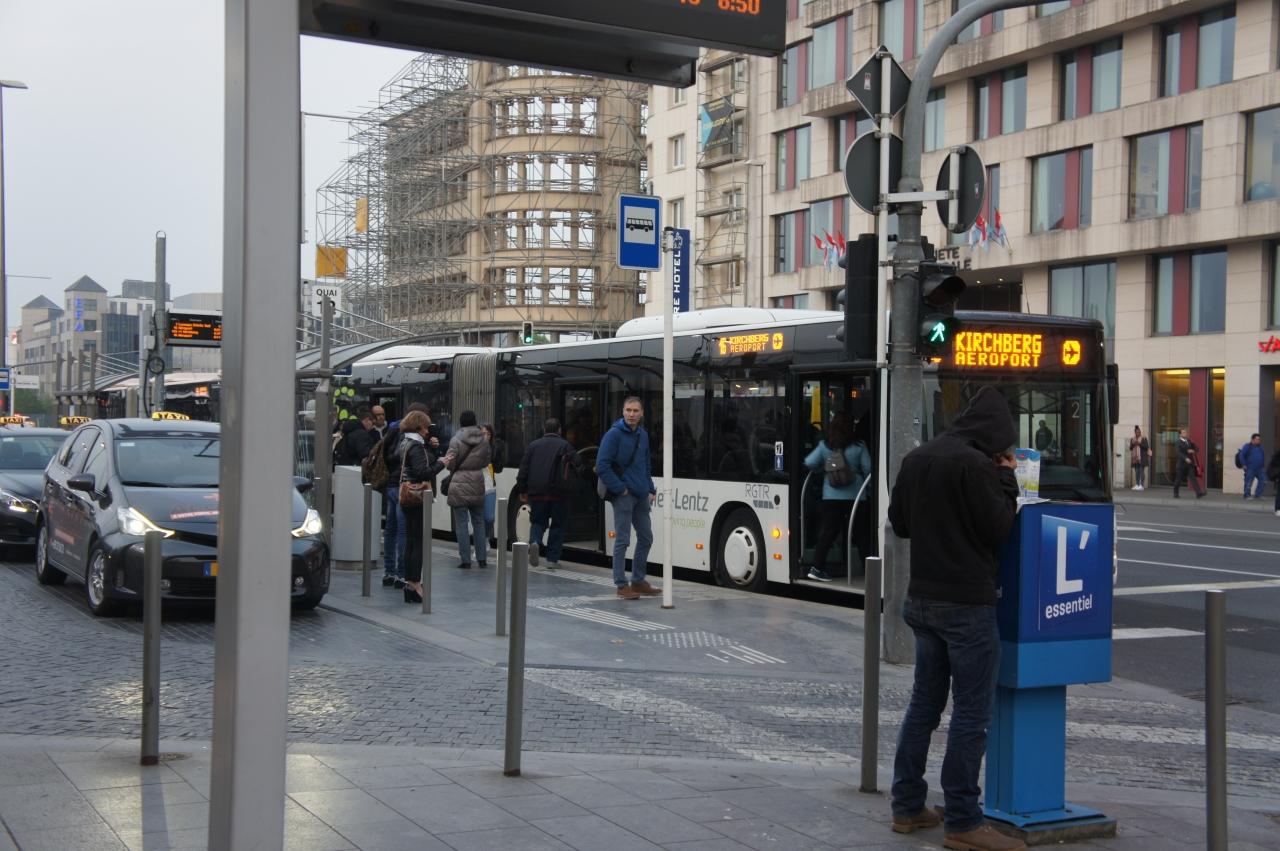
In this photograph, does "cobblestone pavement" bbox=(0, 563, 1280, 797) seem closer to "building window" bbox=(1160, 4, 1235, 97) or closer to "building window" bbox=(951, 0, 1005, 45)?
"building window" bbox=(1160, 4, 1235, 97)

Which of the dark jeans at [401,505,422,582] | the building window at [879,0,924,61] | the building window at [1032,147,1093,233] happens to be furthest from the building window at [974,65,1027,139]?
the dark jeans at [401,505,422,582]

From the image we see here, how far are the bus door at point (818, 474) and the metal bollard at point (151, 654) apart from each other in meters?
7.65

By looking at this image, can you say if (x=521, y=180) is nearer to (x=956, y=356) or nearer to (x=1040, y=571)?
(x=956, y=356)

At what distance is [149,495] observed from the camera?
11227mm

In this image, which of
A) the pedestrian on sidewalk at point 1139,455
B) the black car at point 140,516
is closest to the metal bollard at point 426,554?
the black car at point 140,516

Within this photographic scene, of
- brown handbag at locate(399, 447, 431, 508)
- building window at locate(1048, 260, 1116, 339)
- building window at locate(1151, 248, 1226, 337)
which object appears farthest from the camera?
building window at locate(1048, 260, 1116, 339)

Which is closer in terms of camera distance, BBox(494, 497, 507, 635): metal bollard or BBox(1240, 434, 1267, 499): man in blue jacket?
BBox(494, 497, 507, 635): metal bollard

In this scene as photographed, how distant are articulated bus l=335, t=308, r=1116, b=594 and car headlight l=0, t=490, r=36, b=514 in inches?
230

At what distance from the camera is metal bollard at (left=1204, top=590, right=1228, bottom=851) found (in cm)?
448

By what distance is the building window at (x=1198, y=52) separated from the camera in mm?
35562

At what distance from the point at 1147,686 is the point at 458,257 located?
53.1m

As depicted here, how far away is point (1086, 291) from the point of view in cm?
4000

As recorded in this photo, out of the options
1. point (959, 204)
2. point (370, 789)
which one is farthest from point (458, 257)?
point (370, 789)

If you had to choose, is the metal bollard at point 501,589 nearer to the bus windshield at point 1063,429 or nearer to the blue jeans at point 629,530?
the blue jeans at point 629,530
